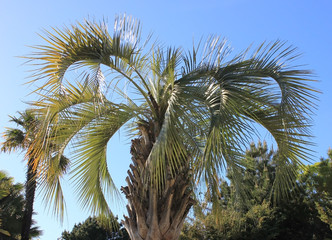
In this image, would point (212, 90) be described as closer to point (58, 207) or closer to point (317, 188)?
point (58, 207)

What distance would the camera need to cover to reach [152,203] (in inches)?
215

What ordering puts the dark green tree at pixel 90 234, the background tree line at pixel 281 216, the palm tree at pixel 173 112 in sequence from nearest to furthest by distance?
the palm tree at pixel 173 112 < the background tree line at pixel 281 216 < the dark green tree at pixel 90 234

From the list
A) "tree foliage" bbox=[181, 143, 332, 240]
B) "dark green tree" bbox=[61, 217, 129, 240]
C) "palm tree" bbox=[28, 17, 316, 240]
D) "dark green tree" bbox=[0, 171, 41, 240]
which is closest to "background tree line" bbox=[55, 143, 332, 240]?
"tree foliage" bbox=[181, 143, 332, 240]

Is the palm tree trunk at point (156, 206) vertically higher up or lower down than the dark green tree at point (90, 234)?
lower down

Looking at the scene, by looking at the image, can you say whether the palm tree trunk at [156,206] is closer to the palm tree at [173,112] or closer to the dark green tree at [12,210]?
the palm tree at [173,112]

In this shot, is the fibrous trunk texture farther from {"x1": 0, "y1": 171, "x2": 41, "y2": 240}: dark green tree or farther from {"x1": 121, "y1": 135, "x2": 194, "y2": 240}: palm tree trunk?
{"x1": 0, "y1": 171, "x2": 41, "y2": 240}: dark green tree

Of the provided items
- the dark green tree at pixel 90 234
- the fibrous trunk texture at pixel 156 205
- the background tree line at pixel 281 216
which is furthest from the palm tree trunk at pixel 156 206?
the dark green tree at pixel 90 234

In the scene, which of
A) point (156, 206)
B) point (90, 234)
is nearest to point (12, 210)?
point (90, 234)

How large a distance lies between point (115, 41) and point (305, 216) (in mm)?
18195

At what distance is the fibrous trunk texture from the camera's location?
543cm

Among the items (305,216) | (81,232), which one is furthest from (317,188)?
(81,232)

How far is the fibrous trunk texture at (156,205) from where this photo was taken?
5434 millimetres

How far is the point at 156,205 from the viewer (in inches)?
215

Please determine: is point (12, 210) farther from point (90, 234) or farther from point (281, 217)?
point (281, 217)
